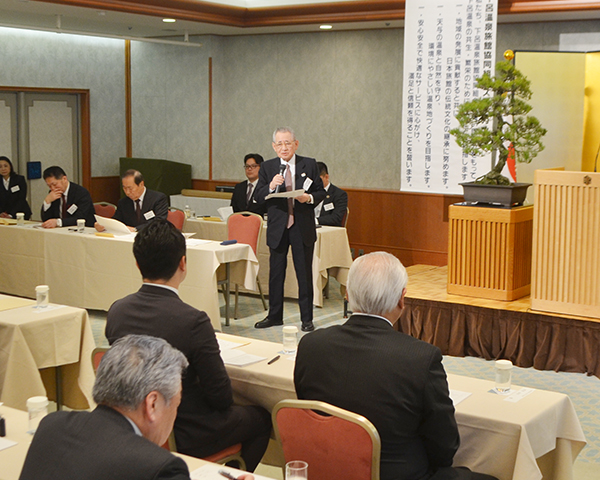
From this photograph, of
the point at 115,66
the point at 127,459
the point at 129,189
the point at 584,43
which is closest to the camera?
the point at 127,459

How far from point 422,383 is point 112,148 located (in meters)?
8.86

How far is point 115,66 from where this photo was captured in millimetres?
10242

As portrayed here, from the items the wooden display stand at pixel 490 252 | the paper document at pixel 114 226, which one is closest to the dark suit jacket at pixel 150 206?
the paper document at pixel 114 226

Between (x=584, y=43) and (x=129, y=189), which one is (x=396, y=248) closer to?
(x=584, y=43)

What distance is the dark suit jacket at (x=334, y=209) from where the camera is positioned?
6969mm

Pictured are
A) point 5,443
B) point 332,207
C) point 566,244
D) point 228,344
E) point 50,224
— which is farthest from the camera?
point 332,207

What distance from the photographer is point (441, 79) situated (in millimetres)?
6691

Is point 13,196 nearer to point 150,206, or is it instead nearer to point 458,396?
point 150,206

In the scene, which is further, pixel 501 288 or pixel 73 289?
pixel 73 289

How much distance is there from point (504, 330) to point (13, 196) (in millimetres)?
5471

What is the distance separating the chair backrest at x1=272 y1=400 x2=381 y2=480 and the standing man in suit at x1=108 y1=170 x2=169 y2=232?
416 cm

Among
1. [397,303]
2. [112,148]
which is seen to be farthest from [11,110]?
[397,303]

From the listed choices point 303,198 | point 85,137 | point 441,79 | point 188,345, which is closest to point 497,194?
point 303,198

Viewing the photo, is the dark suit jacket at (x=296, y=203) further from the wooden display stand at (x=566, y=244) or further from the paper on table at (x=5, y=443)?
the paper on table at (x=5, y=443)
